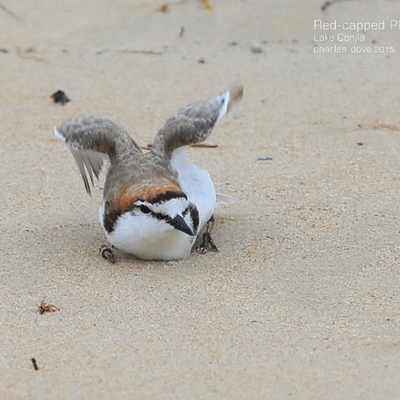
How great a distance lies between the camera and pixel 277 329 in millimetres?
5086

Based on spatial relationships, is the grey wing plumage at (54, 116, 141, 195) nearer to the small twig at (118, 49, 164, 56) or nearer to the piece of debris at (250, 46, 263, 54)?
the small twig at (118, 49, 164, 56)

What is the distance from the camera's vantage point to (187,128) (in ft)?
21.4

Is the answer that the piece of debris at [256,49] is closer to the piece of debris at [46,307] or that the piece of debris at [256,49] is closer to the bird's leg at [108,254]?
the bird's leg at [108,254]

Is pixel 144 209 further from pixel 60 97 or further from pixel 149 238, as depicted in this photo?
pixel 60 97

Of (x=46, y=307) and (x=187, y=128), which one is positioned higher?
(x=187, y=128)

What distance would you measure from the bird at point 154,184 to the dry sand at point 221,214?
0.15m

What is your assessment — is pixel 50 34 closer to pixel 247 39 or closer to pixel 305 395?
Result: pixel 247 39

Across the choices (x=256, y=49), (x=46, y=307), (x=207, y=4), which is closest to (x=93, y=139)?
(x=46, y=307)

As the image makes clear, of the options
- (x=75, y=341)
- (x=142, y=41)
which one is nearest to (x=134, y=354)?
(x=75, y=341)

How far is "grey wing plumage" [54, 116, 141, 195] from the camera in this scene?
6.47m

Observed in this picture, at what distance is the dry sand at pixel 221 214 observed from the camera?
473 centimetres

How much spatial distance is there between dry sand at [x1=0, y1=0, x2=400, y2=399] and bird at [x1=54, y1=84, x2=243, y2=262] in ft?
0.49

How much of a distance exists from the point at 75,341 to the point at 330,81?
4.68 meters

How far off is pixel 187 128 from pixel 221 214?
26.3 inches
